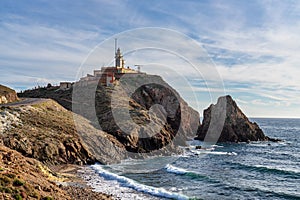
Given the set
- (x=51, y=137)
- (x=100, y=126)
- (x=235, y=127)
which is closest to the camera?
(x=51, y=137)

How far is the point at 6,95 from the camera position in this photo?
6712 cm

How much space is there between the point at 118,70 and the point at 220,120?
42832mm

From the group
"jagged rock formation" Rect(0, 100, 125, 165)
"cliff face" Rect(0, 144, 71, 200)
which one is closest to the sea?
"jagged rock formation" Rect(0, 100, 125, 165)

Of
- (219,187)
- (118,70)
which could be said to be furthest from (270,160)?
(118,70)

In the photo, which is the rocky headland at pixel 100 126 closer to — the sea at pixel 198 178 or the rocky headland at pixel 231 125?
the rocky headland at pixel 231 125

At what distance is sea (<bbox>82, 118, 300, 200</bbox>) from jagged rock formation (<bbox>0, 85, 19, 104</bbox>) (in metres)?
29.8

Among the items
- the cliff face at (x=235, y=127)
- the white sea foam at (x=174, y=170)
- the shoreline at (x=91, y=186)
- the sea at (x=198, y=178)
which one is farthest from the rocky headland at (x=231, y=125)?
the shoreline at (x=91, y=186)

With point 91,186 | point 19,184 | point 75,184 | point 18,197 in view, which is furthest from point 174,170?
point 18,197

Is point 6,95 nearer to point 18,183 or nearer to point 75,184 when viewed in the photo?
point 75,184

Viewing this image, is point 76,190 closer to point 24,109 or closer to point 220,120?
point 24,109

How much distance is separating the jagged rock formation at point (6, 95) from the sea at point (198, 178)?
29.8 meters

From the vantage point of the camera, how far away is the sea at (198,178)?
120 feet

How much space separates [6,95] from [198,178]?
47.3 metres

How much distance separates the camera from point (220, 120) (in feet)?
352
